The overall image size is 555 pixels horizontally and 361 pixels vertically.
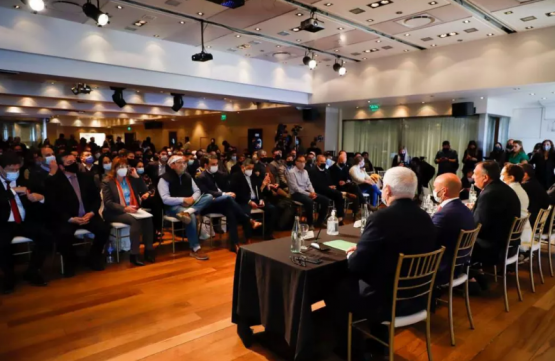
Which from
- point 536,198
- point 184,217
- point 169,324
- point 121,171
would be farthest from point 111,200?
point 536,198

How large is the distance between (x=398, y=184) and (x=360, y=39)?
7.04 m

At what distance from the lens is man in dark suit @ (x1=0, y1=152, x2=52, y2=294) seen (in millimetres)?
3859

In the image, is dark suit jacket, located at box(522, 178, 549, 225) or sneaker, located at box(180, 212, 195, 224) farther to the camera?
sneaker, located at box(180, 212, 195, 224)

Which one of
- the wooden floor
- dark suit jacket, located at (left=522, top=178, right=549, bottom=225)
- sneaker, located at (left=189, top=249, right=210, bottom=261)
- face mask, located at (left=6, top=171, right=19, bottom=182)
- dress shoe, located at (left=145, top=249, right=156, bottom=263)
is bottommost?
the wooden floor

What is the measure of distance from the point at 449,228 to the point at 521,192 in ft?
6.63

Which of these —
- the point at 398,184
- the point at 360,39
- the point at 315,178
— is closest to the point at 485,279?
the point at 398,184

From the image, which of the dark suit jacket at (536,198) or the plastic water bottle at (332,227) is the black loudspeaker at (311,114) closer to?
the dark suit jacket at (536,198)

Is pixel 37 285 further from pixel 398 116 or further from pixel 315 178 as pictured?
pixel 398 116

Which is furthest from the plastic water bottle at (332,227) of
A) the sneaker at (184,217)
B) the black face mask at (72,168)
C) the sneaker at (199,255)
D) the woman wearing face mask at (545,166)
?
the woman wearing face mask at (545,166)

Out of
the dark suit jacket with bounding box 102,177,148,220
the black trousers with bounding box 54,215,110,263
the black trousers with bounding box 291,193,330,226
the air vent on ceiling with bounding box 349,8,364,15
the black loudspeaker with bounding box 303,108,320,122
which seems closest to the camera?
the black trousers with bounding box 54,215,110,263

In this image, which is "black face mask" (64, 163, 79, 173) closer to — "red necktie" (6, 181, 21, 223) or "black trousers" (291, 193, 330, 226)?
"red necktie" (6, 181, 21, 223)

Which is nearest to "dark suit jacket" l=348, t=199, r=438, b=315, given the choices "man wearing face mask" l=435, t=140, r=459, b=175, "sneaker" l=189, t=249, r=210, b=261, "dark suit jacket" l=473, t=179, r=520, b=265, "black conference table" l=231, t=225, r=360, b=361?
"black conference table" l=231, t=225, r=360, b=361

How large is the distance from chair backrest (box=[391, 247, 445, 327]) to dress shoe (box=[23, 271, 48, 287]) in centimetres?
374

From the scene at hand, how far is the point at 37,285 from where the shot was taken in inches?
156
